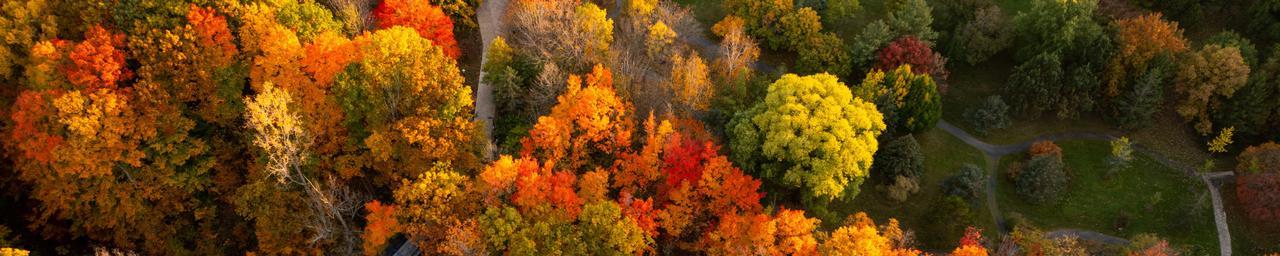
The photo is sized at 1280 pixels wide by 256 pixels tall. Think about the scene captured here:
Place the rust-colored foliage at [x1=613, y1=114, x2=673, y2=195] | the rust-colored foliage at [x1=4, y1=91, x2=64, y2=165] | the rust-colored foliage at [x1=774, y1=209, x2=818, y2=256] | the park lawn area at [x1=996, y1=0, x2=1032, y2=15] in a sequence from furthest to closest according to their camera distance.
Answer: the park lawn area at [x1=996, y1=0, x2=1032, y2=15], the rust-colored foliage at [x1=4, y1=91, x2=64, y2=165], the rust-colored foliage at [x1=613, y1=114, x2=673, y2=195], the rust-colored foliage at [x1=774, y1=209, x2=818, y2=256]

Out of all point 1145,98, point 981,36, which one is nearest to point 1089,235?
point 1145,98

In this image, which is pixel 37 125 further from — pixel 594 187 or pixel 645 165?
pixel 645 165

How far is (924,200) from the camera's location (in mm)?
55094

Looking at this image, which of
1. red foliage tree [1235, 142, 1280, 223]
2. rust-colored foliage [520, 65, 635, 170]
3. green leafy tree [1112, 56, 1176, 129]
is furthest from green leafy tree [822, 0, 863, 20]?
red foliage tree [1235, 142, 1280, 223]

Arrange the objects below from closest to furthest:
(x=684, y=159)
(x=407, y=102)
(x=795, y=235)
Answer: (x=795, y=235) < (x=684, y=159) < (x=407, y=102)

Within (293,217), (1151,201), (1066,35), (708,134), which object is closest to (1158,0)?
(1066,35)

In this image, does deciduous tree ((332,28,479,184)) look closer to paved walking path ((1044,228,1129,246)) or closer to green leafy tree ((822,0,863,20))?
green leafy tree ((822,0,863,20))

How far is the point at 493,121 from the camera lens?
55188 millimetres

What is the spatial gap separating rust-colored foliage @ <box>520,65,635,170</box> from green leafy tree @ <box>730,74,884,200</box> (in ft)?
24.1

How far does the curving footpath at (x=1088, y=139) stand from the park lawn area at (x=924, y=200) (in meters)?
0.88

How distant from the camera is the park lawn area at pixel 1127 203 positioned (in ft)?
177

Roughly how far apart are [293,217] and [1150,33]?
192 ft

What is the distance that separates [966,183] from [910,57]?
9.46 metres

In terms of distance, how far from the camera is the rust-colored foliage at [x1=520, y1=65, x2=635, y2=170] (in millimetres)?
47750
